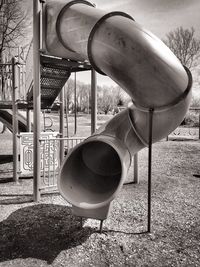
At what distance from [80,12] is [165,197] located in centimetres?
384

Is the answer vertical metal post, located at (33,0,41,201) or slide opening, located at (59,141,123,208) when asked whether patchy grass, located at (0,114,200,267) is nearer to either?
vertical metal post, located at (33,0,41,201)

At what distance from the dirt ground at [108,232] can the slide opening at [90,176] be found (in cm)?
60

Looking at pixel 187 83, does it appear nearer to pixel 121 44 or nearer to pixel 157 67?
pixel 157 67

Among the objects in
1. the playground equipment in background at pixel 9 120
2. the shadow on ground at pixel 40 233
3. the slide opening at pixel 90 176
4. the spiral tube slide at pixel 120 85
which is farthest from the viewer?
the playground equipment in background at pixel 9 120

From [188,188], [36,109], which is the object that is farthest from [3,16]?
[188,188]

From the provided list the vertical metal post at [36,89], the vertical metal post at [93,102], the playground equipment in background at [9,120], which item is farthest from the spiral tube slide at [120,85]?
the playground equipment in background at [9,120]

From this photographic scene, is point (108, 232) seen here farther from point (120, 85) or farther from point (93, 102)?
point (93, 102)

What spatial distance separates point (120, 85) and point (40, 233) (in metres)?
2.36

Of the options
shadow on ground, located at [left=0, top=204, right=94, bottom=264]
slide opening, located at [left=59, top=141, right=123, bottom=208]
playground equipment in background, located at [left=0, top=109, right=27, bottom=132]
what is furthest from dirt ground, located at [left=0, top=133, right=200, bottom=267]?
playground equipment in background, located at [left=0, top=109, right=27, bottom=132]

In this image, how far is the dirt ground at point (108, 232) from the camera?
131 inches

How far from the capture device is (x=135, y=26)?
3.41 meters

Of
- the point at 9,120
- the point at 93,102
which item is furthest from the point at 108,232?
the point at 9,120

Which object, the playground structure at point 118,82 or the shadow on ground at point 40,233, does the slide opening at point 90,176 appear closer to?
the playground structure at point 118,82

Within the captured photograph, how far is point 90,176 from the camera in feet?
13.8
